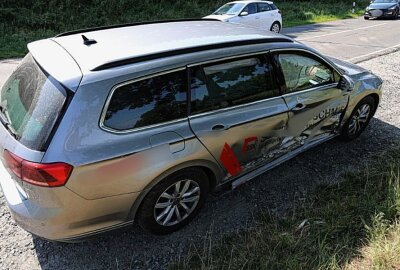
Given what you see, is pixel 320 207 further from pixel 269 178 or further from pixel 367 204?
pixel 269 178

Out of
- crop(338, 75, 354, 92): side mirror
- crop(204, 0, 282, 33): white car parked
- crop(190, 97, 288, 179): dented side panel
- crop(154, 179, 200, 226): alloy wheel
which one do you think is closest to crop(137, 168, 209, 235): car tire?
crop(154, 179, 200, 226): alloy wheel

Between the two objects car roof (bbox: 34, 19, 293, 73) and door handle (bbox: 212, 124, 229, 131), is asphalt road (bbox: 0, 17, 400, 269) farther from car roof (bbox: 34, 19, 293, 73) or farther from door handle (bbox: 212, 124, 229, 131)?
car roof (bbox: 34, 19, 293, 73)

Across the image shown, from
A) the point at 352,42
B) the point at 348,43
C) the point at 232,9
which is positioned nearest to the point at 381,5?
the point at 352,42

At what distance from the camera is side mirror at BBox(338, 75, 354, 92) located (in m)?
4.60

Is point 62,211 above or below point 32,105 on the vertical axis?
below

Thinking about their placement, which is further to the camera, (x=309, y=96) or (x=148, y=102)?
(x=309, y=96)

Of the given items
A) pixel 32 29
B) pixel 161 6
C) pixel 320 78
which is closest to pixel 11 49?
pixel 32 29

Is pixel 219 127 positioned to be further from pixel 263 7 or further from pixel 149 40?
pixel 263 7

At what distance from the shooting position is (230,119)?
11.5ft

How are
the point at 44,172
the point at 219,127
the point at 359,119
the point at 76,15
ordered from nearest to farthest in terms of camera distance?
the point at 44,172, the point at 219,127, the point at 359,119, the point at 76,15

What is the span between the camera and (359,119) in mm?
5176

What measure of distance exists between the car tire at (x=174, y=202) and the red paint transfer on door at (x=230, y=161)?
0.24m

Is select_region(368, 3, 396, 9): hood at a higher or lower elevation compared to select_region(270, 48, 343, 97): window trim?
lower

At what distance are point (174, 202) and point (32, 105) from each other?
1478mm
